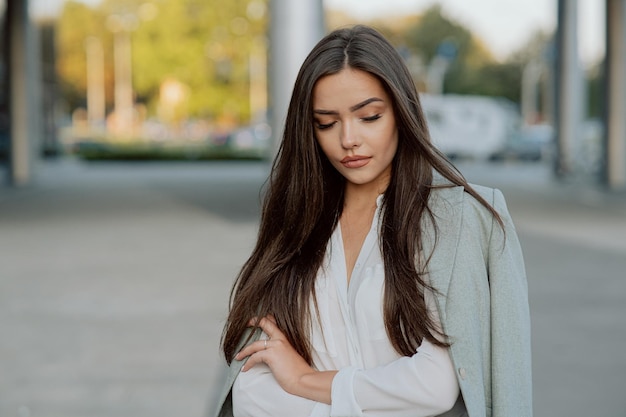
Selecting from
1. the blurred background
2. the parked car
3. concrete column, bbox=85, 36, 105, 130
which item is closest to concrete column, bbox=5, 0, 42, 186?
the blurred background

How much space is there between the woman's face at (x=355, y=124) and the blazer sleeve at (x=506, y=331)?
29 centimetres

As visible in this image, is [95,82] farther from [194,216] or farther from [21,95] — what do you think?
[194,216]

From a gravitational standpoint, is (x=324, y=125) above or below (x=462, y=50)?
below

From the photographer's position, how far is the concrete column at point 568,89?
93.8ft

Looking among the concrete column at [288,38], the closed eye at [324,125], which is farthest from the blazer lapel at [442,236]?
the concrete column at [288,38]

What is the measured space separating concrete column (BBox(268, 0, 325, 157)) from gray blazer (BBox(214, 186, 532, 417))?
11803 mm

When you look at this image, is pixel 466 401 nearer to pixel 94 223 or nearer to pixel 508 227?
pixel 508 227

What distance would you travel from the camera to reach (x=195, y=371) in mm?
6387

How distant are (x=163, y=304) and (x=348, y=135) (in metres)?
6.72

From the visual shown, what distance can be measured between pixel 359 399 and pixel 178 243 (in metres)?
11.3

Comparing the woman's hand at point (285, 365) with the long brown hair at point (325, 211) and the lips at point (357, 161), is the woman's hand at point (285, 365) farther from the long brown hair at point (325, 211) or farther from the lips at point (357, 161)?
the lips at point (357, 161)

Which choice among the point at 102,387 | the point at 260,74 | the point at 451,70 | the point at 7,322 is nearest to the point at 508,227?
the point at 102,387

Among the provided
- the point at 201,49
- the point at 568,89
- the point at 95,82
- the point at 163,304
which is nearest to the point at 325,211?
the point at 163,304

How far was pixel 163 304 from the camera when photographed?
8742 millimetres
